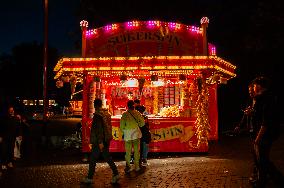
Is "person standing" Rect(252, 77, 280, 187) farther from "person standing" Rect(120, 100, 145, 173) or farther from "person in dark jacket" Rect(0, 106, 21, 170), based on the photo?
"person in dark jacket" Rect(0, 106, 21, 170)

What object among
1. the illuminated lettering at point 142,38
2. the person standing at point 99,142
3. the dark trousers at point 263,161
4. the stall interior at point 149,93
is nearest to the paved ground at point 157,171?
the person standing at point 99,142

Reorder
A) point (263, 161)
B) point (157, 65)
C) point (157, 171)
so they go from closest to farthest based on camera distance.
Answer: point (263, 161) < point (157, 171) < point (157, 65)

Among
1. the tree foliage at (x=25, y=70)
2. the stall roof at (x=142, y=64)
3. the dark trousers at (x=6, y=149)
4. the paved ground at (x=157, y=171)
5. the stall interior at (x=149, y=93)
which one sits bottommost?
the paved ground at (x=157, y=171)

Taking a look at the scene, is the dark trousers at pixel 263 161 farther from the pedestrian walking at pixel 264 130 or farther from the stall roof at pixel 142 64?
the stall roof at pixel 142 64

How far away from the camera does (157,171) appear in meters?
11.1

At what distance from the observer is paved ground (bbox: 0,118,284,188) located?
31.0 feet

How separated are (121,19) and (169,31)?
1748 cm

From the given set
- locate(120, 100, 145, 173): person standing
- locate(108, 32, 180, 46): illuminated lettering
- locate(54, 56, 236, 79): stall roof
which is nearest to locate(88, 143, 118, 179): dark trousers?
locate(120, 100, 145, 173): person standing

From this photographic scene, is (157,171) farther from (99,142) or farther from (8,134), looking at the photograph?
(8,134)

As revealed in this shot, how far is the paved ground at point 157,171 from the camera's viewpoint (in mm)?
9461

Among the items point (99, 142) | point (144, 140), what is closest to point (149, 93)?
point (144, 140)

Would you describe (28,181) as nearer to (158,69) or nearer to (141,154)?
(141,154)

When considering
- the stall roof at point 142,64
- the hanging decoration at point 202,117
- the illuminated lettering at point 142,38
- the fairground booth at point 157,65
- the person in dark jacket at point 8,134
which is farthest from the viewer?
the illuminated lettering at point 142,38

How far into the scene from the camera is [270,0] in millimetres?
22594
